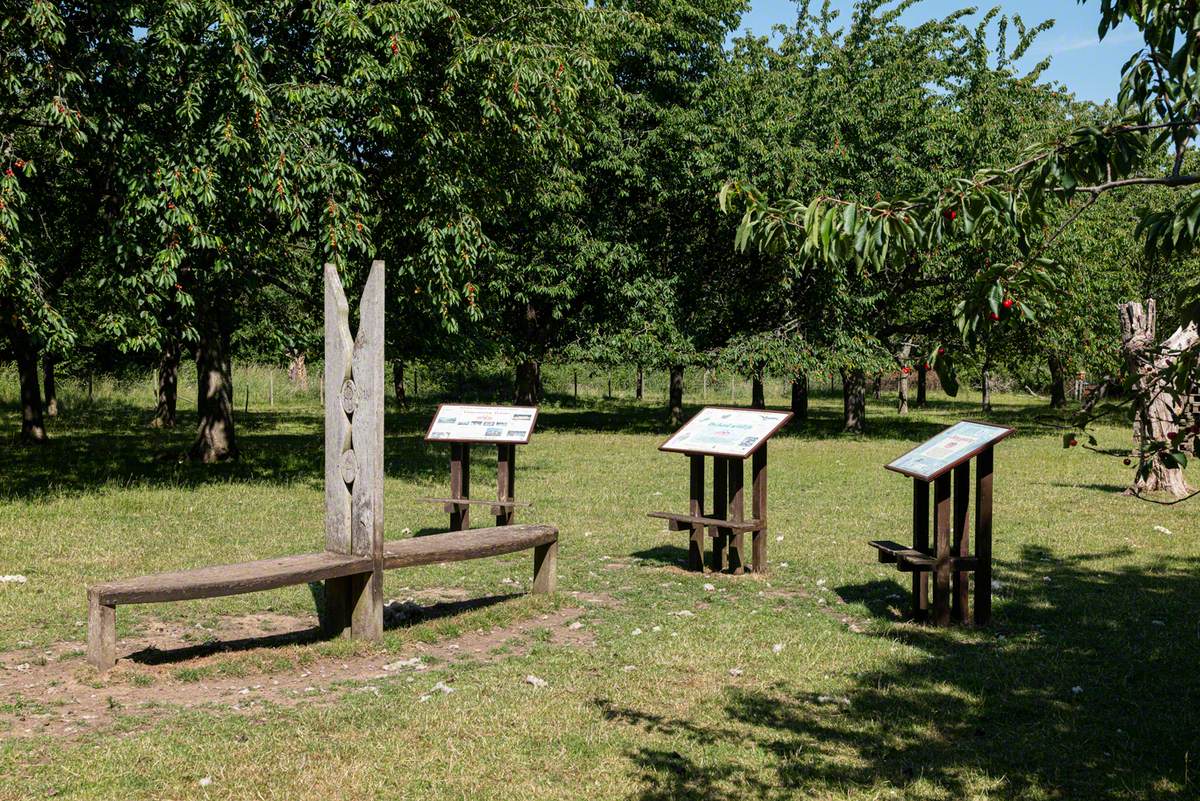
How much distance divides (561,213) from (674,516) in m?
18.8

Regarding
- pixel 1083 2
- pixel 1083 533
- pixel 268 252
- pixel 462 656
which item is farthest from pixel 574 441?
pixel 1083 2

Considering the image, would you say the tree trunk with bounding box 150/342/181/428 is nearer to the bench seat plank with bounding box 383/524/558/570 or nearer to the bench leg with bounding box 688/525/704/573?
the bench leg with bounding box 688/525/704/573

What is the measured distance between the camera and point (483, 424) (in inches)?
460

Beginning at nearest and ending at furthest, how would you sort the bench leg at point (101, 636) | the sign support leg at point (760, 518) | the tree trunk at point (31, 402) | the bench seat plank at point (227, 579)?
the bench seat plank at point (227, 579)
the bench leg at point (101, 636)
the sign support leg at point (760, 518)
the tree trunk at point (31, 402)


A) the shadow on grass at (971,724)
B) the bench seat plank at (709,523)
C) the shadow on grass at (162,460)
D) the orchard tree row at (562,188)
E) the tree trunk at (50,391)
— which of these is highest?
the orchard tree row at (562,188)

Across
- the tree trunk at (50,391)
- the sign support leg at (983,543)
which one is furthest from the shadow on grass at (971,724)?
the tree trunk at (50,391)

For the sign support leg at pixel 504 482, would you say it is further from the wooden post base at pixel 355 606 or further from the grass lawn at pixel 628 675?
the wooden post base at pixel 355 606

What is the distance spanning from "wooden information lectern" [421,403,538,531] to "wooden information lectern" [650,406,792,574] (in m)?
1.93

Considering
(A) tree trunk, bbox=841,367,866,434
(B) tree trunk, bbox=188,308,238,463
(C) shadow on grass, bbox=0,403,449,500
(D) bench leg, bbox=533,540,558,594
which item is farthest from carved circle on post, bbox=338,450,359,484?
(A) tree trunk, bbox=841,367,866,434

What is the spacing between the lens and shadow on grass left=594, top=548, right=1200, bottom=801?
4.98m

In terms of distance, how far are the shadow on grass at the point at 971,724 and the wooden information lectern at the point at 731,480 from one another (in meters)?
2.21

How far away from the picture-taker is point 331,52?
1538 cm

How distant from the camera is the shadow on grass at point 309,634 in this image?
710cm

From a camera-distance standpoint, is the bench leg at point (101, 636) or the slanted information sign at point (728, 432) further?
the slanted information sign at point (728, 432)
